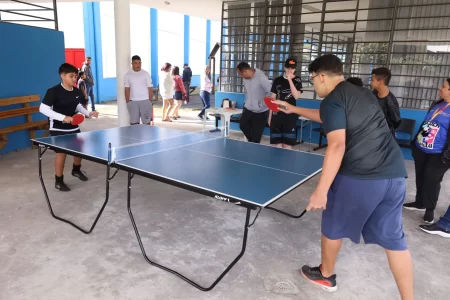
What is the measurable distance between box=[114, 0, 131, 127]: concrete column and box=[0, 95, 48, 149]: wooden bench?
1421mm

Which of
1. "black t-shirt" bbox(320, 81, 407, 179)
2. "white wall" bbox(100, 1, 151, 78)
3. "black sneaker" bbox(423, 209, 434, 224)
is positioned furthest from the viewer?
"white wall" bbox(100, 1, 151, 78)

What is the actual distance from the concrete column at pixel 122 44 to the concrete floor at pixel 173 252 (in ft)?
7.73

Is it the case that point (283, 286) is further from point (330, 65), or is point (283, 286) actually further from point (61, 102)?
point (61, 102)

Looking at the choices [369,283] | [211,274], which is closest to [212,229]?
[211,274]

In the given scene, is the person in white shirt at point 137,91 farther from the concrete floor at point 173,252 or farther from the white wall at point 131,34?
the white wall at point 131,34

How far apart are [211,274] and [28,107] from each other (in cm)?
501

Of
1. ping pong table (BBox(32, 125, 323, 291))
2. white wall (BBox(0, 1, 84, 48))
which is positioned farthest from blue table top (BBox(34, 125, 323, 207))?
white wall (BBox(0, 1, 84, 48))

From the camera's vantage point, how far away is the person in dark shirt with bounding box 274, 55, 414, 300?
1.81m

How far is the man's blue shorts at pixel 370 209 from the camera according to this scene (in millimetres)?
1899

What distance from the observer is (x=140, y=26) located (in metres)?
14.6

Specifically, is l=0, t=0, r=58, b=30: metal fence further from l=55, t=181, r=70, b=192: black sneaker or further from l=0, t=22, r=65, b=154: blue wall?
l=55, t=181, r=70, b=192: black sneaker

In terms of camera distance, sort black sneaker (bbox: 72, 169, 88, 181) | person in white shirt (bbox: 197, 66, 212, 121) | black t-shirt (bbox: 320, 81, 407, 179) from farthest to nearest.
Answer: person in white shirt (bbox: 197, 66, 212, 121) → black sneaker (bbox: 72, 169, 88, 181) → black t-shirt (bbox: 320, 81, 407, 179)

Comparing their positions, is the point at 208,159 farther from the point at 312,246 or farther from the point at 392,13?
the point at 392,13

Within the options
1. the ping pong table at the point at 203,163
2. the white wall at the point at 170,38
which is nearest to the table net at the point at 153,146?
the ping pong table at the point at 203,163
